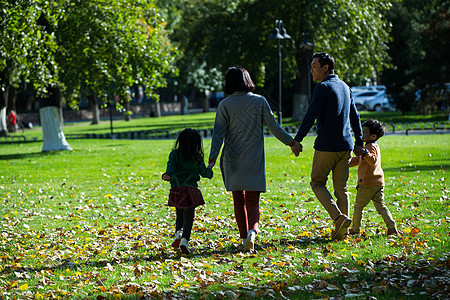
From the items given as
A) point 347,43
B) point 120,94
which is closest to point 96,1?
point 120,94

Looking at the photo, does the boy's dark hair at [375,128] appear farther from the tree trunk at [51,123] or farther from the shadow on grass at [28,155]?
the tree trunk at [51,123]

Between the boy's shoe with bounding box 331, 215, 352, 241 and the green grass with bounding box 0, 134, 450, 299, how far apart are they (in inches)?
4.6

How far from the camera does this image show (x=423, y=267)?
550cm

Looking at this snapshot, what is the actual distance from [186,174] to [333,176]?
62.8 inches

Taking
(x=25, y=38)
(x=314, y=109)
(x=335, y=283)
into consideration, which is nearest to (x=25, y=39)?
(x=25, y=38)

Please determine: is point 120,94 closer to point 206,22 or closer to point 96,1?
point 96,1

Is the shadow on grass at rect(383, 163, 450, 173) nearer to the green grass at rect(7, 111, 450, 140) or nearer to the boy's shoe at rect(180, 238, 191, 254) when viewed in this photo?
the boy's shoe at rect(180, 238, 191, 254)

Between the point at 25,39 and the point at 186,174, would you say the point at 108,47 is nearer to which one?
the point at 25,39

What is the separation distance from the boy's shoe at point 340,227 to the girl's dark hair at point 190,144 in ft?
5.30

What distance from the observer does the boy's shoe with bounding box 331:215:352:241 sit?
6.68 m

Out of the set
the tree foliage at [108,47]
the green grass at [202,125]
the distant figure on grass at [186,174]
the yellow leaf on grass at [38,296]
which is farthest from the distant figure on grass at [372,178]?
the green grass at [202,125]

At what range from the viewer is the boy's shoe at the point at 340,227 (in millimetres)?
6684

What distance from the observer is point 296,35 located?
1255 inches

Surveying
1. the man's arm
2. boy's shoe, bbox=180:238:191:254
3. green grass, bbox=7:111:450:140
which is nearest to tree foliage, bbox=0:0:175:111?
green grass, bbox=7:111:450:140
